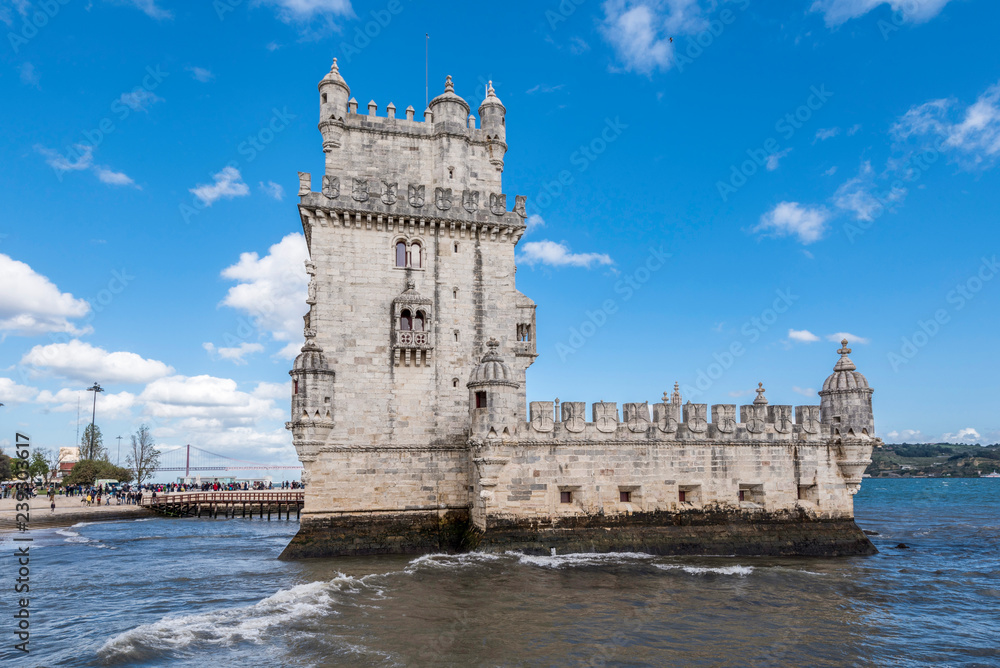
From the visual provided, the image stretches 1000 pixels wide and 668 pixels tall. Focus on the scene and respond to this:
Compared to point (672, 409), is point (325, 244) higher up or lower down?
higher up

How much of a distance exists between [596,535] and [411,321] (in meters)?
10.2

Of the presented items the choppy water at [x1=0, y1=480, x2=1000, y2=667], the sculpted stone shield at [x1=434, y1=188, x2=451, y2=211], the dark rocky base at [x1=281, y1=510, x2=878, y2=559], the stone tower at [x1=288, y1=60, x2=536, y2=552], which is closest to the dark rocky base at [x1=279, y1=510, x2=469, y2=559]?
the dark rocky base at [x1=281, y1=510, x2=878, y2=559]

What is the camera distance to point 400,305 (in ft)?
74.2

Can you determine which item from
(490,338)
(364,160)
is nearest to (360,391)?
(490,338)

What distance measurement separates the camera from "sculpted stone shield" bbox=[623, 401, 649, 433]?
21.5 metres

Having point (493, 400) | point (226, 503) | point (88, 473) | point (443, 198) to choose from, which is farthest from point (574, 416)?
point (88, 473)

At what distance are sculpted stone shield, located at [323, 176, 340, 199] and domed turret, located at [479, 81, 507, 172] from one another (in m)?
6.50

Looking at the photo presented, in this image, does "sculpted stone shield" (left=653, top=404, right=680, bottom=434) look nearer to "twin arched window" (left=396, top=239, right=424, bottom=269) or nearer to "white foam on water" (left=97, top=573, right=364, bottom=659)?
"twin arched window" (left=396, top=239, right=424, bottom=269)

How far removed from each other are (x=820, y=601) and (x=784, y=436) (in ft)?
25.8

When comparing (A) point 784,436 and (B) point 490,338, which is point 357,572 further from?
(A) point 784,436

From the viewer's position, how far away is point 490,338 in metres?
23.1

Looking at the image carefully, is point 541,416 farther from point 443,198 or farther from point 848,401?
point 848,401

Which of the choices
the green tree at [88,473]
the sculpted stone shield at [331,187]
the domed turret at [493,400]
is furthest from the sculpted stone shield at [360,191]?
the green tree at [88,473]

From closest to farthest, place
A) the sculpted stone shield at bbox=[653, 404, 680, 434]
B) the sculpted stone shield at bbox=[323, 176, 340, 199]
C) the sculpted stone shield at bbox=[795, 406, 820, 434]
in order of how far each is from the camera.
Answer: the sculpted stone shield at bbox=[653, 404, 680, 434]
the sculpted stone shield at bbox=[323, 176, 340, 199]
the sculpted stone shield at bbox=[795, 406, 820, 434]
